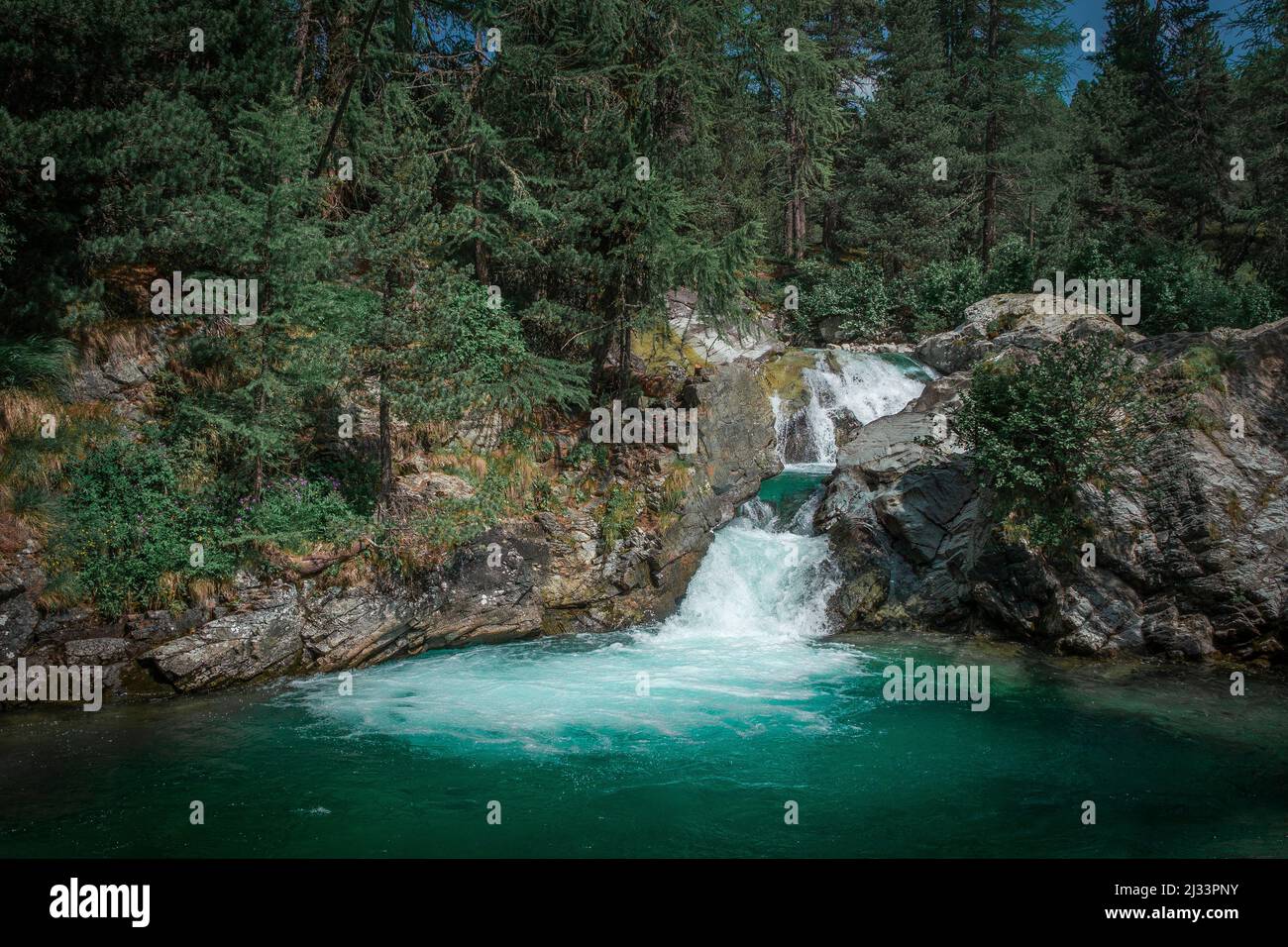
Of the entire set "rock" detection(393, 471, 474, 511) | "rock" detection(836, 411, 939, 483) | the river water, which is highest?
"rock" detection(836, 411, 939, 483)

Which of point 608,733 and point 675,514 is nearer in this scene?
point 608,733

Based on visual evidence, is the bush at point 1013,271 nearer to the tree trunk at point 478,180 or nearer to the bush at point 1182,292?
the bush at point 1182,292

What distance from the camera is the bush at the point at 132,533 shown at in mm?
10664

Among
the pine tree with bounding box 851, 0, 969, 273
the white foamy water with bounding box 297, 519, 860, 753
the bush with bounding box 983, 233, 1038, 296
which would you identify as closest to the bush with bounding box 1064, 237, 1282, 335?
the bush with bounding box 983, 233, 1038, 296

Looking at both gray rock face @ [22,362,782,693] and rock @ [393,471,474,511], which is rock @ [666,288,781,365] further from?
rock @ [393,471,474,511]

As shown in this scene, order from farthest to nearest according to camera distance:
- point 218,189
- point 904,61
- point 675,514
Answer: point 904,61 → point 675,514 → point 218,189

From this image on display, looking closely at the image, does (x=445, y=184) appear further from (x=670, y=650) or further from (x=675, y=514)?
(x=670, y=650)

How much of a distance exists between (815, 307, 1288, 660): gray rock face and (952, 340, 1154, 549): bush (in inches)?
15.7

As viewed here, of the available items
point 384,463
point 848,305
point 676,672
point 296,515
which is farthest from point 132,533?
point 848,305

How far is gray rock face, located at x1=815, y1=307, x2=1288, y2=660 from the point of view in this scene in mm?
11898

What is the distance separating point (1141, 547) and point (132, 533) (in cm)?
1495

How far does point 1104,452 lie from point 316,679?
40.8 ft
